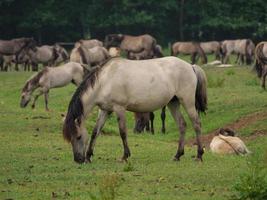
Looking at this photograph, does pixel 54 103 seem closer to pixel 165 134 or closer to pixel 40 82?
pixel 40 82

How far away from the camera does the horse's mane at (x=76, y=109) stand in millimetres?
16016

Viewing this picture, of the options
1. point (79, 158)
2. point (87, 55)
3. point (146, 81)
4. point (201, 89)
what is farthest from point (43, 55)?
point (79, 158)

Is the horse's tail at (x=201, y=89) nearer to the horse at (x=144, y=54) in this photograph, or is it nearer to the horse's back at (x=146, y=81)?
the horse's back at (x=146, y=81)

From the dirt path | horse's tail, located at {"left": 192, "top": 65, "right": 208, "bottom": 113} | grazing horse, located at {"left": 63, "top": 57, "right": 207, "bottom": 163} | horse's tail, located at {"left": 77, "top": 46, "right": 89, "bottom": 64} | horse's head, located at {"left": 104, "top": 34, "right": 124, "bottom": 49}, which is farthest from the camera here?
horse's head, located at {"left": 104, "top": 34, "right": 124, "bottom": 49}

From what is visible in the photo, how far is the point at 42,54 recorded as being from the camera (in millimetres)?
47250

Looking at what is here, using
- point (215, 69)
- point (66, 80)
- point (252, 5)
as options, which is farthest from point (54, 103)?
point (252, 5)

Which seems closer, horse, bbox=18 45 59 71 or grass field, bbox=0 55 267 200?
grass field, bbox=0 55 267 200

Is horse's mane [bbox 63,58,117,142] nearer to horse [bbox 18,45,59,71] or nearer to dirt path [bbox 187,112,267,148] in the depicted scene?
dirt path [bbox 187,112,267,148]

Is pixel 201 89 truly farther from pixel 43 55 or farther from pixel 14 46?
pixel 14 46

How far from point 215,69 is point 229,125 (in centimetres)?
1802

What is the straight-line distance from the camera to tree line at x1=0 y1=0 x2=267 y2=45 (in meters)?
61.0

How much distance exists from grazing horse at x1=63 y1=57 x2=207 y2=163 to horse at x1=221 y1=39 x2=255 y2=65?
3371 cm

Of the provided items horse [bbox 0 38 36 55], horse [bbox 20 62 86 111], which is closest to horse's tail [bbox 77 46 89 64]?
horse [bbox 20 62 86 111]

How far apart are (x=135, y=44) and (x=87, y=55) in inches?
529
